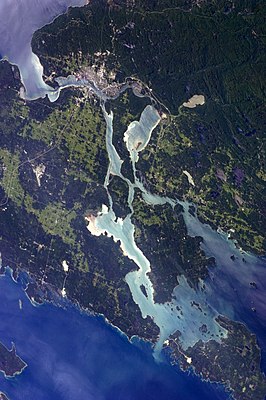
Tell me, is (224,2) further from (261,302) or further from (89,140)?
(261,302)

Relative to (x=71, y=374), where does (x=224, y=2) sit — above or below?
above

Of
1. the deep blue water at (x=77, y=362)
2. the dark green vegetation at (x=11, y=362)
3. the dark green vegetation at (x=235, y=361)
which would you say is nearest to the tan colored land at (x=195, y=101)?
the dark green vegetation at (x=235, y=361)

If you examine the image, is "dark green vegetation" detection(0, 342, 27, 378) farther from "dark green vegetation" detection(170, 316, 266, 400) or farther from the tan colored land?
the tan colored land

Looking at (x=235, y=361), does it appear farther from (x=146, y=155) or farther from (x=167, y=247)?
(x=146, y=155)

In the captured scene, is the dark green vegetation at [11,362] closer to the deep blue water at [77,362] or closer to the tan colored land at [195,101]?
the deep blue water at [77,362]

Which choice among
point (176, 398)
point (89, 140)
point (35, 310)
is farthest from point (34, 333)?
point (89, 140)

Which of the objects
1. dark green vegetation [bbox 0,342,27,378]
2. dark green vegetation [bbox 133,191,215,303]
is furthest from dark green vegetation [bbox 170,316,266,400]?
dark green vegetation [bbox 0,342,27,378]
